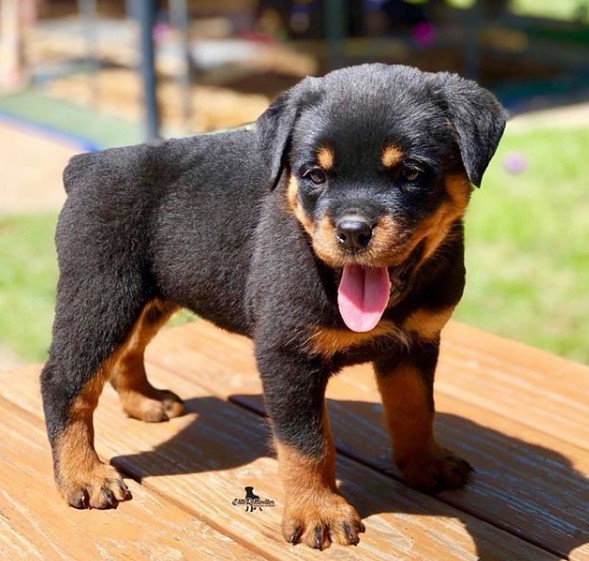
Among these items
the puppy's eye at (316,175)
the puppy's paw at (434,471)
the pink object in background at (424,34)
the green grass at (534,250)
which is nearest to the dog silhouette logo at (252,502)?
the puppy's paw at (434,471)

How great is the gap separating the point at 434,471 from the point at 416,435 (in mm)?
126

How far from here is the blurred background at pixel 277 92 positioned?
21.1ft

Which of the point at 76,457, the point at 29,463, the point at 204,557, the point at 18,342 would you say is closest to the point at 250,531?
the point at 204,557

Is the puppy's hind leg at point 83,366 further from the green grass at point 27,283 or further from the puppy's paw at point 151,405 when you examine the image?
the green grass at point 27,283

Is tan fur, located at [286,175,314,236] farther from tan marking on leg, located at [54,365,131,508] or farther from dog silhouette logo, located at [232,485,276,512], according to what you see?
dog silhouette logo, located at [232,485,276,512]

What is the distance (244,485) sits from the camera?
335 centimetres

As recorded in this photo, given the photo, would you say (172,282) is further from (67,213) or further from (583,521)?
(583,521)

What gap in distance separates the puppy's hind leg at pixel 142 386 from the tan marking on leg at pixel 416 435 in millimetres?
796

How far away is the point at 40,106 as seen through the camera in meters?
10.9

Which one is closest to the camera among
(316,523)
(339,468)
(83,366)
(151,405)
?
(316,523)

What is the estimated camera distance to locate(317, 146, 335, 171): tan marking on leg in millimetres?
2691

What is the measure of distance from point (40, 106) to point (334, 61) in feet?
9.98

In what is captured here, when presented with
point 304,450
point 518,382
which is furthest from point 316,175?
point 518,382

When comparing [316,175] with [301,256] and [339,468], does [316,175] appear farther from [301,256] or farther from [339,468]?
[339,468]
